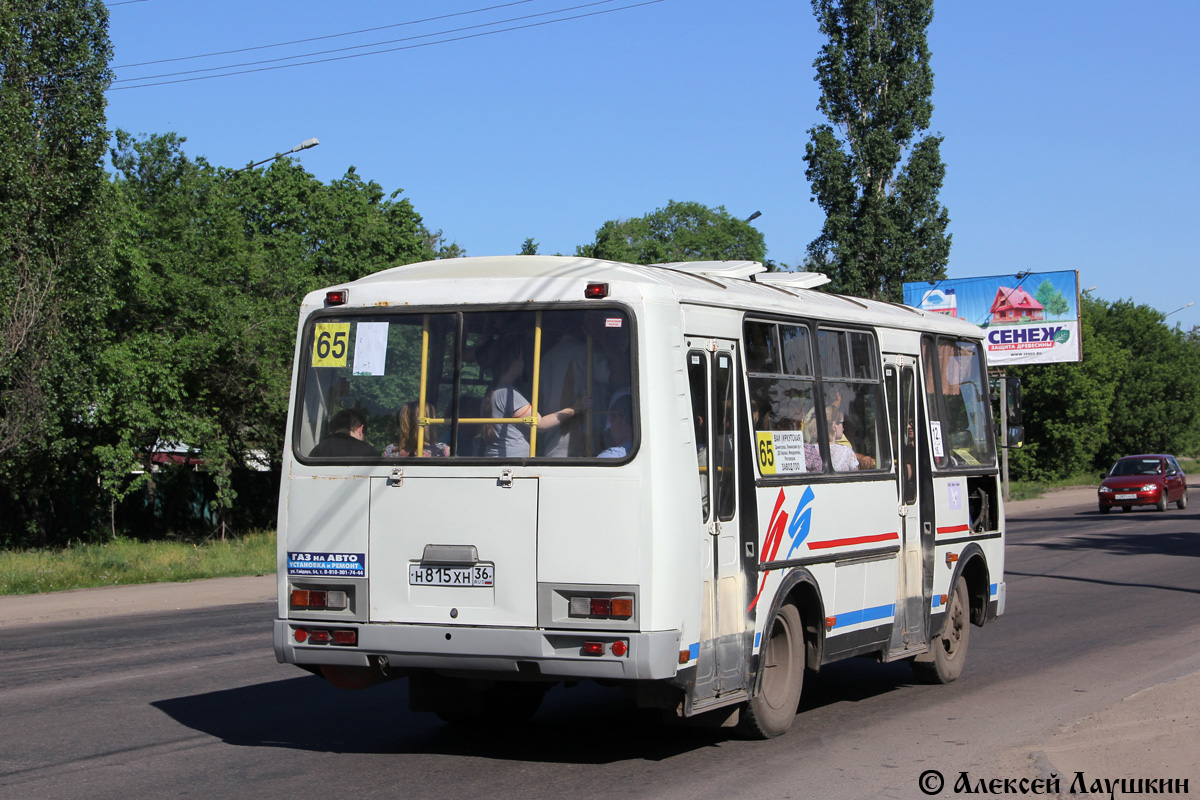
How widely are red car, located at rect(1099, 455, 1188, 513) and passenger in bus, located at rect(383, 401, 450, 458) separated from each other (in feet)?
120

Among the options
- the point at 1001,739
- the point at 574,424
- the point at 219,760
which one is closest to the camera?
the point at 574,424

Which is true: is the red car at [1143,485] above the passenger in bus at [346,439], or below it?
below

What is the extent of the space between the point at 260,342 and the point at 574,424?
26582mm

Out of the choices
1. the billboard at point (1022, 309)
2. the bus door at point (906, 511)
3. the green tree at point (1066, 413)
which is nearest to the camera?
the bus door at point (906, 511)

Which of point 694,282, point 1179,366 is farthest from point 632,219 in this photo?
point 694,282

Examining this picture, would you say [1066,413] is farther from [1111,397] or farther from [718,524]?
[718,524]

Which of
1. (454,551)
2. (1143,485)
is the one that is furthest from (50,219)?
(1143,485)

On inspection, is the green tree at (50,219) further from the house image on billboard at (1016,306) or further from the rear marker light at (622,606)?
the house image on billboard at (1016,306)

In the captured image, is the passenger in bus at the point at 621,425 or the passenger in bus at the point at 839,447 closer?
the passenger in bus at the point at 621,425

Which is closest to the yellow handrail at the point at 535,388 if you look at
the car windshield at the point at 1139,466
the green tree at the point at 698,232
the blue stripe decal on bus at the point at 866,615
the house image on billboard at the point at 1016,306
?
the blue stripe decal on bus at the point at 866,615

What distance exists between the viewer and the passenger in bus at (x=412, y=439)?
24.8ft

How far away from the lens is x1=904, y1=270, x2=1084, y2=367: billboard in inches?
1892

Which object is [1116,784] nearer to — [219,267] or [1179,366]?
[219,267]

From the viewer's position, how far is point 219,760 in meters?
7.79
